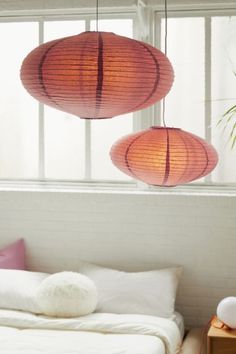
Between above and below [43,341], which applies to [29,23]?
above

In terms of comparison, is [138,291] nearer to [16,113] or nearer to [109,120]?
[109,120]

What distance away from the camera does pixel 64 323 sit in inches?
190

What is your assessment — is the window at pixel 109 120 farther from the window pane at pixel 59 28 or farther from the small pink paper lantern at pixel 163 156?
the small pink paper lantern at pixel 163 156

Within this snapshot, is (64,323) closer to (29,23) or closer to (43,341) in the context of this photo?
(43,341)

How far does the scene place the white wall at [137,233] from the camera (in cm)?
547

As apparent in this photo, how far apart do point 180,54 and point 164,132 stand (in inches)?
70.1

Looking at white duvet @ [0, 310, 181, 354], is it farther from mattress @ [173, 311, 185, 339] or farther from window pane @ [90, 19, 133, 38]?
window pane @ [90, 19, 133, 38]

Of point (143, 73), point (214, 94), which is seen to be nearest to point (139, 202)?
point (214, 94)

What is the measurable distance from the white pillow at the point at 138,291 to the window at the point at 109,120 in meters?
0.75

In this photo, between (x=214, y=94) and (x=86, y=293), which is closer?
(x=86, y=293)

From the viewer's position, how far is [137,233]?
221 inches

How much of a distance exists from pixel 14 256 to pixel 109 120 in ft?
3.88

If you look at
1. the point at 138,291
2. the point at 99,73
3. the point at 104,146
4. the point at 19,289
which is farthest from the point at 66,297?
the point at 99,73

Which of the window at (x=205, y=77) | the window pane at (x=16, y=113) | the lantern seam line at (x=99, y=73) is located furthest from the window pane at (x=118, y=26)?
the lantern seam line at (x=99, y=73)
